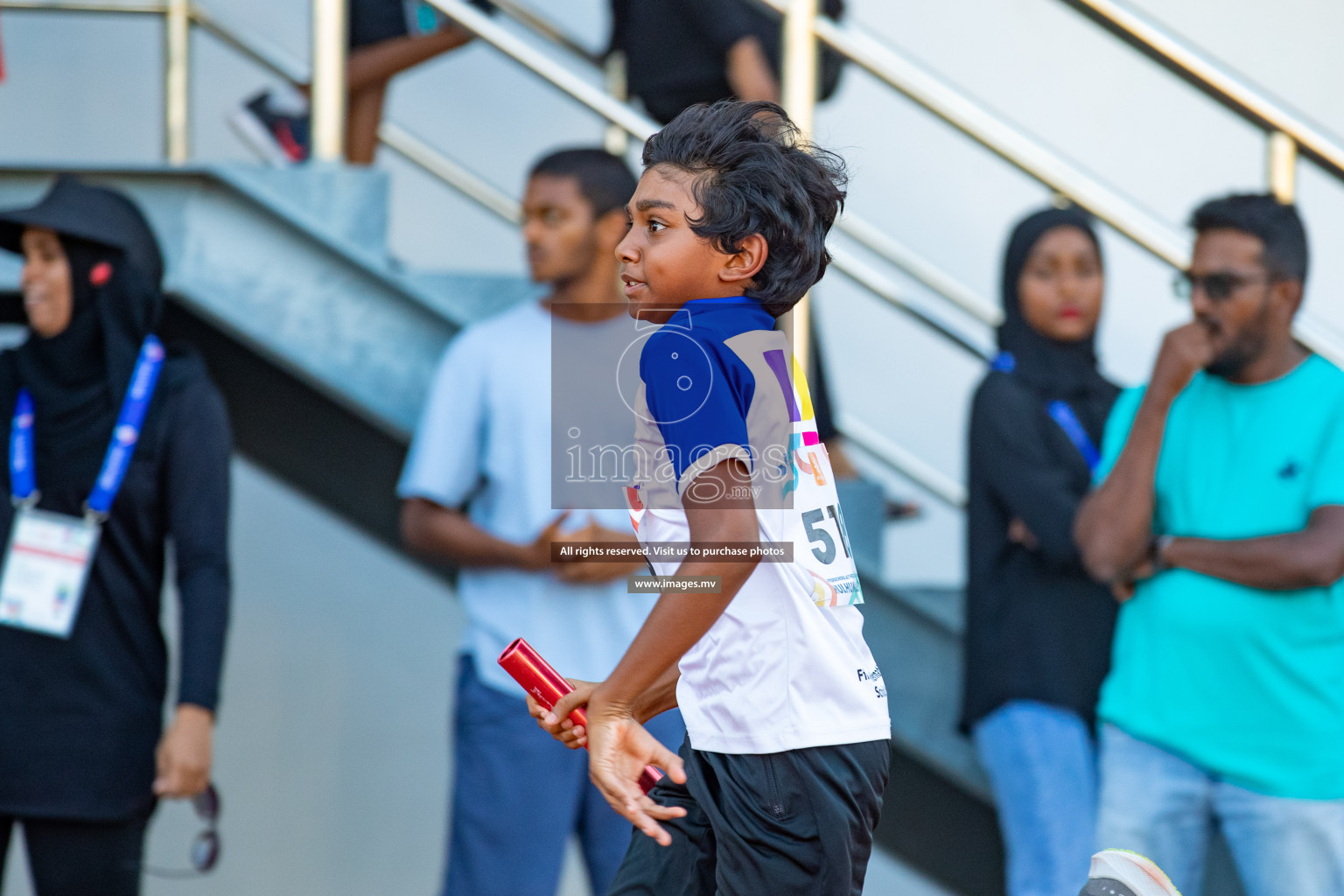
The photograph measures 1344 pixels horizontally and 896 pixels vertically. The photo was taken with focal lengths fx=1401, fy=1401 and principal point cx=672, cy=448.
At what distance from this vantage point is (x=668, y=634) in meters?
1.21

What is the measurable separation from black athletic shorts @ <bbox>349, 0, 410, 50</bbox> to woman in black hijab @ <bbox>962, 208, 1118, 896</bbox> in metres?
1.60

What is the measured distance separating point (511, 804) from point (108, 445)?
0.87m

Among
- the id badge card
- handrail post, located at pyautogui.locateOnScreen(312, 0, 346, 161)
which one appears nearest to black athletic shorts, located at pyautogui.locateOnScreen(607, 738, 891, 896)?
the id badge card

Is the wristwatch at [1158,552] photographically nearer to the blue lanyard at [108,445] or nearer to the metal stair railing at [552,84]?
the metal stair railing at [552,84]

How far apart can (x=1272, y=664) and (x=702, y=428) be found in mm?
1278

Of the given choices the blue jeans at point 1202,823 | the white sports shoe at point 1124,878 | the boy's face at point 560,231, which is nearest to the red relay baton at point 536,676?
the white sports shoe at point 1124,878

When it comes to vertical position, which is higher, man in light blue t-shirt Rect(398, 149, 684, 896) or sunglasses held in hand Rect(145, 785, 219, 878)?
man in light blue t-shirt Rect(398, 149, 684, 896)

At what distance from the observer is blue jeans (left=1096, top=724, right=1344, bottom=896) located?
2.00m

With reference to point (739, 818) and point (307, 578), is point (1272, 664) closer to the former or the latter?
point (739, 818)

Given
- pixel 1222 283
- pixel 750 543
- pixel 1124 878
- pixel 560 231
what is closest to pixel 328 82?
pixel 560 231

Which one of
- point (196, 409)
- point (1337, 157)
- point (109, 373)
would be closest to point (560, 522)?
point (196, 409)

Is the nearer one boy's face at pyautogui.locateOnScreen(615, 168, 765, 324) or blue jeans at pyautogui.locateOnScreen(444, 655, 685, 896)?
boy's face at pyautogui.locateOnScreen(615, 168, 765, 324)

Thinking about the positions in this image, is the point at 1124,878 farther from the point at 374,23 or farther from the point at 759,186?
the point at 374,23

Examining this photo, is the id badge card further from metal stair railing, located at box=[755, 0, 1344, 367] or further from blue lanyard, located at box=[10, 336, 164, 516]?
metal stair railing, located at box=[755, 0, 1344, 367]
